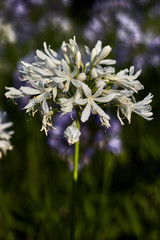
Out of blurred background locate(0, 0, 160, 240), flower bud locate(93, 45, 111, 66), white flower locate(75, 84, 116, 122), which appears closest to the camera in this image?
white flower locate(75, 84, 116, 122)

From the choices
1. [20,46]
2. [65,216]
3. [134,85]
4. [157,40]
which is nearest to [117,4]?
[157,40]

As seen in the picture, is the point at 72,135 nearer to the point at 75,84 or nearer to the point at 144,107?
the point at 75,84

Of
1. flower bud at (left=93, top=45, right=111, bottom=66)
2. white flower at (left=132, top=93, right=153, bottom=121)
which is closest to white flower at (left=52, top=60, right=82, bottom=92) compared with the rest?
flower bud at (left=93, top=45, right=111, bottom=66)

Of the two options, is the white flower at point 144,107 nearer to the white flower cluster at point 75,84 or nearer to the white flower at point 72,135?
the white flower cluster at point 75,84

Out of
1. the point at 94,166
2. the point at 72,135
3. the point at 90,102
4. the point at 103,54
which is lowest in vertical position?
the point at 72,135

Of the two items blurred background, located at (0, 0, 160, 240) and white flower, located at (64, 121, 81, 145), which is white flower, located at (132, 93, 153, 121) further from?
blurred background, located at (0, 0, 160, 240)

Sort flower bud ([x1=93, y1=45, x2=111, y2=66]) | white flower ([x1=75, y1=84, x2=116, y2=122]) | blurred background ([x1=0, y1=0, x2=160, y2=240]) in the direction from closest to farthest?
white flower ([x1=75, y1=84, x2=116, y2=122]) → flower bud ([x1=93, y1=45, x2=111, y2=66]) → blurred background ([x1=0, y1=0, x2=160, y2=240])

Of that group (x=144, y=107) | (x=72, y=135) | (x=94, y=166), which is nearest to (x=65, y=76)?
(x=72, y=135)

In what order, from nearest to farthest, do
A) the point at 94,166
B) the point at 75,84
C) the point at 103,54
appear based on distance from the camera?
the point at 75,84, the point at 103,54, the point at 94,166

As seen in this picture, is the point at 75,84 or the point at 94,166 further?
the point at 94,166
